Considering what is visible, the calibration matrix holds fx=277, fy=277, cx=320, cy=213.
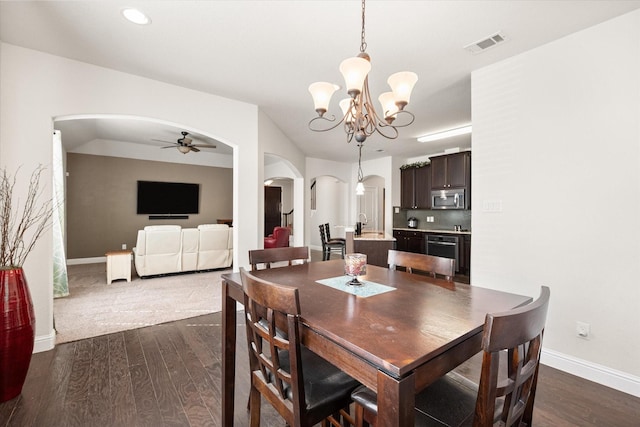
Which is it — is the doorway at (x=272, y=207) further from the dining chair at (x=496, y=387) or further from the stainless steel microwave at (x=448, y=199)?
the dining chair at (x=496, y=387)

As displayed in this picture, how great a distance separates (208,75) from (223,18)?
3.41 ft

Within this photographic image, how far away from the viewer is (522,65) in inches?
98.9

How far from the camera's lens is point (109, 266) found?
4.57m

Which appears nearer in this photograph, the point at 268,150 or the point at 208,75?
the point at 208,75

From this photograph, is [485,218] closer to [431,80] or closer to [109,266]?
[431,80]

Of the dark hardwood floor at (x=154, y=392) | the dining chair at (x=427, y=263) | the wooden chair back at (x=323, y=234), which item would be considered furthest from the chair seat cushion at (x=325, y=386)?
the wooden chair back at (x=323, y=234)

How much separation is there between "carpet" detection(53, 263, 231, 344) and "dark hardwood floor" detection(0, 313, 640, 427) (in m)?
0.41

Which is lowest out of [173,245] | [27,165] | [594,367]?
[594,367]

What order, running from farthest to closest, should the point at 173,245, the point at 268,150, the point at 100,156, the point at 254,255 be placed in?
the point at 100,156 → the point at 173,245 → the point at 268,150 → the point at 254,255

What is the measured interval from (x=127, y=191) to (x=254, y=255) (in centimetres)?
642

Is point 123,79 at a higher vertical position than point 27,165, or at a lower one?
higher

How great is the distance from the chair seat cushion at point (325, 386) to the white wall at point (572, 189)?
7.10ft

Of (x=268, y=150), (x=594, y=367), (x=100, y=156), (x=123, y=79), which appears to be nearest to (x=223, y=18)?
(x=123, y=79)

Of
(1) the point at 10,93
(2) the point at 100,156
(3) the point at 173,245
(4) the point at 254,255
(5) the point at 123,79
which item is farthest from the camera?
(2) the point at 100,156
